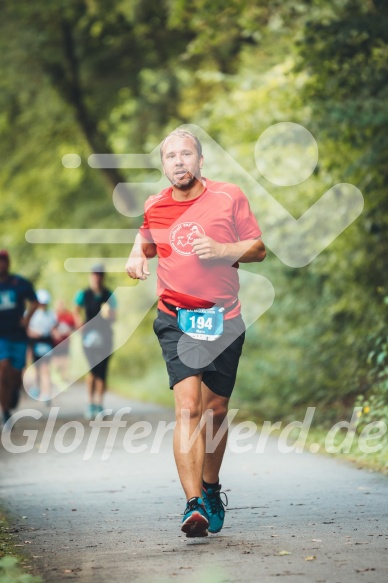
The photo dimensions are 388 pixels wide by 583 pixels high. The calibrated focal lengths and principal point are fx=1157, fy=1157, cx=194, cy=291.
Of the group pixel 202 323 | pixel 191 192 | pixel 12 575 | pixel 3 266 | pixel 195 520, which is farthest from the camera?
pixel 3 266

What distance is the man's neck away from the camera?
20.7ft

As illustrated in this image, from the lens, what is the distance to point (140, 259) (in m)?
6.34

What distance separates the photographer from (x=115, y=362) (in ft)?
102

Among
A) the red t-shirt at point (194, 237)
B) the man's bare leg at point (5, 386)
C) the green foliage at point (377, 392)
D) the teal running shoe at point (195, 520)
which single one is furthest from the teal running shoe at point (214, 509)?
the man's bare leg at point (5, 386)

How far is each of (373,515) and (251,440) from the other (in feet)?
16.4

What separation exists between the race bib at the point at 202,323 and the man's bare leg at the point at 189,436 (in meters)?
0.23

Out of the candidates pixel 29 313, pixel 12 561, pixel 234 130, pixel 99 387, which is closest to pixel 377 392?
pixel 29 313

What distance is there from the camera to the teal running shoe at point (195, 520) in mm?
5828

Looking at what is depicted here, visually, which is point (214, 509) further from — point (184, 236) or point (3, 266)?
point (3, 266)

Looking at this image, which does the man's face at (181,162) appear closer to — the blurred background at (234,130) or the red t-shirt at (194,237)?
the red t-shirt at (194,237)

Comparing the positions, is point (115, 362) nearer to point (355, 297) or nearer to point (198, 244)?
point (355, 297)

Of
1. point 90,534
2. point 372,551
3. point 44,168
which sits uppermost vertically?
point 372,551

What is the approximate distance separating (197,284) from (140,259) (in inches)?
13.8

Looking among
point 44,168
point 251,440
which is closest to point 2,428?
point 251,440
